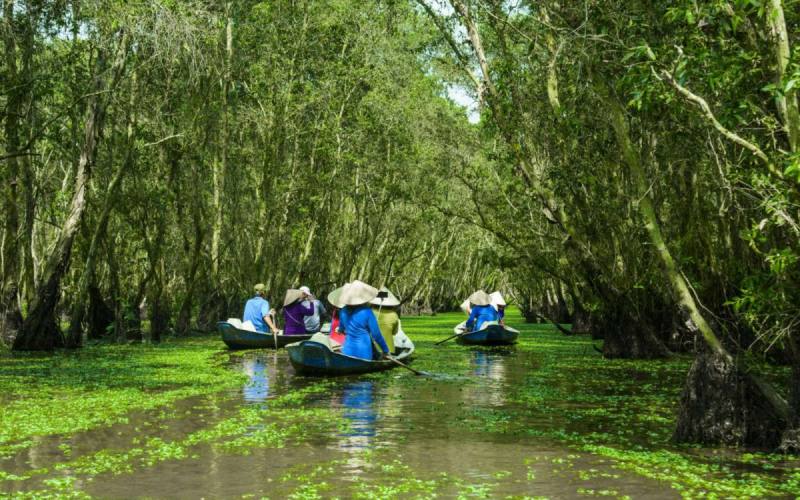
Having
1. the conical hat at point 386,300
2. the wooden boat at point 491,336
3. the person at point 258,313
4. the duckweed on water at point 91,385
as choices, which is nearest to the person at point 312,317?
the person at point 258,313

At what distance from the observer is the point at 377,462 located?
901 cm

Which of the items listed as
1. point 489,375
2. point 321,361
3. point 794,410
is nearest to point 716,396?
point 794,410

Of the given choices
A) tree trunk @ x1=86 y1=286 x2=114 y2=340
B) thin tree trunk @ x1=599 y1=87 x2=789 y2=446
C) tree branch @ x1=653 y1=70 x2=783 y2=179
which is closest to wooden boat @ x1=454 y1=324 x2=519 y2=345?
tree trunk @ x1=86 y1=286 x2=114 y2=340

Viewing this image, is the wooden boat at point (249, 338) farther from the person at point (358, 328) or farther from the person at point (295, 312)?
the person at point (358, 328)

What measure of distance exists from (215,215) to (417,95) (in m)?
11.0

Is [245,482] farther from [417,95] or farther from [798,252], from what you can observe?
[417,95]

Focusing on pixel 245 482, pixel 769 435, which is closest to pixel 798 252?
pixel 769 435

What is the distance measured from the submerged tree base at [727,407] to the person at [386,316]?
1021 centimetres

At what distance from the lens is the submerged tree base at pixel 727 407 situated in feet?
30.7

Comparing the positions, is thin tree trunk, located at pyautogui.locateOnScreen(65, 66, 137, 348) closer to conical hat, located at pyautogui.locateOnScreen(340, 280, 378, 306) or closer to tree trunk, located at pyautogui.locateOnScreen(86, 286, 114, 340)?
tree trunk, located at pyautogui.locateOnScreen(86, 286, 114, 340)

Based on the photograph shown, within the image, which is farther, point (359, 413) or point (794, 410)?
point (359, 413)

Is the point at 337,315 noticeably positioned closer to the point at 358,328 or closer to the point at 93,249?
the point at 358,328

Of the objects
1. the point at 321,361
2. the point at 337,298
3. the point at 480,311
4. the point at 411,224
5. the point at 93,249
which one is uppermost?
the point at 411,224

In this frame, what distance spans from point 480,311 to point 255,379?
1267cm
